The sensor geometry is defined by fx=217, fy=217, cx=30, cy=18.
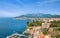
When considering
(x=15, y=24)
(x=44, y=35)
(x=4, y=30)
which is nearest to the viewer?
(x=44, y=35)

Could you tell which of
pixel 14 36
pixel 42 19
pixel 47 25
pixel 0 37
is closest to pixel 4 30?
pixel 0 37

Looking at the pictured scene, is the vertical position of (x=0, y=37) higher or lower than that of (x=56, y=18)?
lower

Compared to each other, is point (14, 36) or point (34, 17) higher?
point (34, 17)

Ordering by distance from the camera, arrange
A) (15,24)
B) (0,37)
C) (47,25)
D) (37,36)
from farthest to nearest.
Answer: (15,24) → (0,37) → (47,25) → (37,36)

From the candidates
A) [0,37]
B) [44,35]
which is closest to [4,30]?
[0,37]

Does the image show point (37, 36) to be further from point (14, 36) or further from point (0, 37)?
point (0, 37)

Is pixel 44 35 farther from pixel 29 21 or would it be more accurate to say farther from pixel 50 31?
pixel 29 21

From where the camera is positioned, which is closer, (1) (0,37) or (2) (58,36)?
(2) (58,36)

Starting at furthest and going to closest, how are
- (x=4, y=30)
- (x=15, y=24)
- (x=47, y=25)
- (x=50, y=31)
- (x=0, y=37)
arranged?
1. (x=15, y=24)
2. (x=4, y=30)
3. (x=0, y=37)
4. (x=47, y=25)
5. (x=50, y=31)

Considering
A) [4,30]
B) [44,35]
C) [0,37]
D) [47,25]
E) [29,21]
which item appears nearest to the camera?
[44,35]
